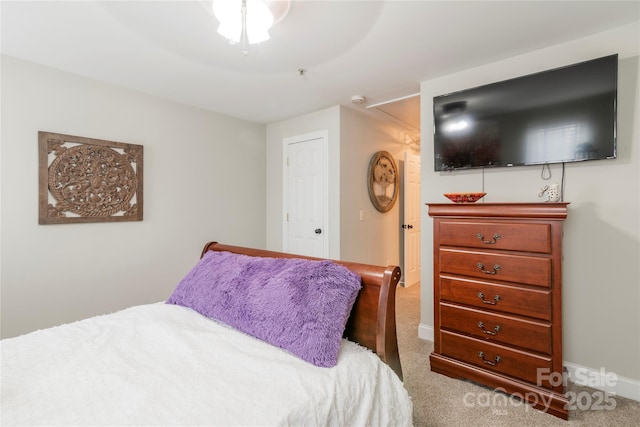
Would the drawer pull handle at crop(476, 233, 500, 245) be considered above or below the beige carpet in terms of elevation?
above

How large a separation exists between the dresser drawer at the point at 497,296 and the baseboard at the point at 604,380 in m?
0.76

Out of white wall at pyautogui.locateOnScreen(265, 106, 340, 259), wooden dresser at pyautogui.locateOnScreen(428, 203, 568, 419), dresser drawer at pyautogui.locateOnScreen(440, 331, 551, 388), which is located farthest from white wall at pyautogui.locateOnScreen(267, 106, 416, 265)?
dresser drawer at pyautogui.locateOnScreen(440, 331, 551, 388)

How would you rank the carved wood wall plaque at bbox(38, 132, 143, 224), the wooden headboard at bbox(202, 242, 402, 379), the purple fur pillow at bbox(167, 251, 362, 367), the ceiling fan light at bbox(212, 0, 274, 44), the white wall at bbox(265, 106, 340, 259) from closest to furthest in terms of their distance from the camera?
1. the purple fur pillow at bbox(167, 251, 362, 367)
2. the wooden headboard at bbox(202, 242, 402, 379)
3. the ceiling fan light at bbox(212, 0, 274, 44)
4. the carved wood wall plaque at bbox(38, 132, 143, 224)
5. the white wall at bbox(265, 106, 340, 259)

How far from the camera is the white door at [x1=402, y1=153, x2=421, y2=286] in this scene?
4.30 meters

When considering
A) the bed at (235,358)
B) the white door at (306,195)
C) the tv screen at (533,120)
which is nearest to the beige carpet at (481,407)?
the bed at (235,358)

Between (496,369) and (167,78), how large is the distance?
11.3ft

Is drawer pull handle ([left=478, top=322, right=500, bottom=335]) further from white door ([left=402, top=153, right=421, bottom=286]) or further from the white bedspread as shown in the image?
white door ([left=402, top=153, right=421, bottom=286])

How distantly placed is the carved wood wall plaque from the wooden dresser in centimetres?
275

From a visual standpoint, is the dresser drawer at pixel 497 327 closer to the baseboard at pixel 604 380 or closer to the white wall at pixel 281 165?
the baseboard at pixel 604 380

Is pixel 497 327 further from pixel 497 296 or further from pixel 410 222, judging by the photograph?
pixel 410 222

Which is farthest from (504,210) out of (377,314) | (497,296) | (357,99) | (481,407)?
(357,99)

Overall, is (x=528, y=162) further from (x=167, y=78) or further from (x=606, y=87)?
(x=167, y=78)

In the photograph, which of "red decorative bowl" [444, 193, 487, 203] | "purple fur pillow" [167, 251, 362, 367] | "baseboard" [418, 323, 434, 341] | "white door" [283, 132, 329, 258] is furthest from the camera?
"white door" [283, 132, 329, 258]

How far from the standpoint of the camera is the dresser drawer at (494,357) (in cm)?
180
